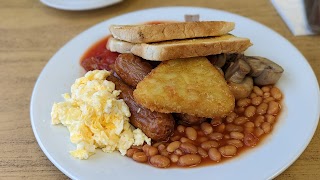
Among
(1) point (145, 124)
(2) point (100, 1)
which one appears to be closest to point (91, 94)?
(1) point (145, 124)

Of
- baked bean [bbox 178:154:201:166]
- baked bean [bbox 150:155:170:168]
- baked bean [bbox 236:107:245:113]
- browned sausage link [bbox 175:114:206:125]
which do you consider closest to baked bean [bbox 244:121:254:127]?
baked bean [bbox 236:107:245:113]

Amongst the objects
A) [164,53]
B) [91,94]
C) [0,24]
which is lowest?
[0,24]

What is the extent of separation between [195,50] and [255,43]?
603 mm

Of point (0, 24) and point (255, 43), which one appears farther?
point (0, 24)

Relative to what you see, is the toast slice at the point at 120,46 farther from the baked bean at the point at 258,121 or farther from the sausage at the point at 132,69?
the baked bean at the point at 258,121

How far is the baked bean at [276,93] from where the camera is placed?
2.17m

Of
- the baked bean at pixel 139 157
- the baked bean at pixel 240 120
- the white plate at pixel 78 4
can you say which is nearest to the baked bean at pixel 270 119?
the baked bean at pixel 240 120

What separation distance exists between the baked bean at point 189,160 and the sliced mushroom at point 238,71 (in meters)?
0.51

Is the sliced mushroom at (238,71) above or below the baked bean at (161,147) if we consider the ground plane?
above

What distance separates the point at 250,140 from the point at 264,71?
0.44 metres

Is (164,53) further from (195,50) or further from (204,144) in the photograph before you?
(204,144)

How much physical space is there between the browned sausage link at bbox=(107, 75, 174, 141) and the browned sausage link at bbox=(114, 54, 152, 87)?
122 millimetres

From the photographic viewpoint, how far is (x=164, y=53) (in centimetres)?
202

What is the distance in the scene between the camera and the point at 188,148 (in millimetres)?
1918
